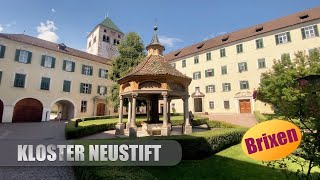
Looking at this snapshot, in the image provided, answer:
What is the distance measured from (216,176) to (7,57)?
92.6 feet

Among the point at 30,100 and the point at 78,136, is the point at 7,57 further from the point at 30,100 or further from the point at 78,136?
the point at 78,136

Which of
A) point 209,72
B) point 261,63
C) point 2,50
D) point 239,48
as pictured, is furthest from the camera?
point 209,72

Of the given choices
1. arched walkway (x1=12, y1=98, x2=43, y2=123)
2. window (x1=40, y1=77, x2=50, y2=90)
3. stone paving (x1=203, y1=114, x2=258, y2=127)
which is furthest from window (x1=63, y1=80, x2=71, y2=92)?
stone paving (x1=203, y1=114, x2=258, y2=127)

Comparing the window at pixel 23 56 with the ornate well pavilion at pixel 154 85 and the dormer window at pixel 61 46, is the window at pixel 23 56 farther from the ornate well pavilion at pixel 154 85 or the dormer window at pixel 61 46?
the ornate well pavilion at pixel 154 85

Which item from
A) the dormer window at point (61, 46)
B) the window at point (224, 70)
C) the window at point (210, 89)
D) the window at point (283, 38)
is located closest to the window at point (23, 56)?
the dormer window at point (61, 46)

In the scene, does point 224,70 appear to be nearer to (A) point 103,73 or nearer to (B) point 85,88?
(A) point 103,73

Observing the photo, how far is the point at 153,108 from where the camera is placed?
51.0 ft

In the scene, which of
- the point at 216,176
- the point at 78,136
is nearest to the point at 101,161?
the point at 216,176

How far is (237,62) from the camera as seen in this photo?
1216 inches

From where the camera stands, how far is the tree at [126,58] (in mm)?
27344

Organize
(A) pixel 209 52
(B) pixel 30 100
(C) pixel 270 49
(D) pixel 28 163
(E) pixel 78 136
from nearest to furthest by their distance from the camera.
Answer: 1. (D) pixel 28 163
2. (E) pixel 78 136
3. (B) pixel 30 100
4. (C) pixel 270 49
5. (A) pixel 209 52

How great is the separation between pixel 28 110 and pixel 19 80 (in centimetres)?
423

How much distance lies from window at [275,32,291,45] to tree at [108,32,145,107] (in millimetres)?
20332

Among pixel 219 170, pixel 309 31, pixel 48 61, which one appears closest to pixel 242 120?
pixel 309 31
